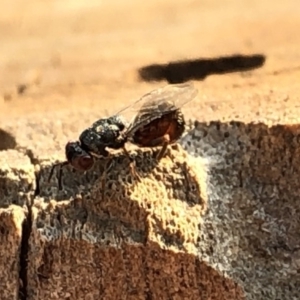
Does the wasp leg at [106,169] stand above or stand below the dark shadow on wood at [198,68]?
below

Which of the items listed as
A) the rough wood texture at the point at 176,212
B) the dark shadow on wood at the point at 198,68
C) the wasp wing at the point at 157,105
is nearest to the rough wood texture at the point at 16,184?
the rough wood texture at the point at 176,212

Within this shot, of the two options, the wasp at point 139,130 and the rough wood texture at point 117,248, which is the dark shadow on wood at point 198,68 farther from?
the rough wood texture at point 117,248

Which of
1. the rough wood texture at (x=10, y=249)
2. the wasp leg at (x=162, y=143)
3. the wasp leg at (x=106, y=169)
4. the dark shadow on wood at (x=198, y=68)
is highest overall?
the dark shadow on wood at (x=198, y=68)

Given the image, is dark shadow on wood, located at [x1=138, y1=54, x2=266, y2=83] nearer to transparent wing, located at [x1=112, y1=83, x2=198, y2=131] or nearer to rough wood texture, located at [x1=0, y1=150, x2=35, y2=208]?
A: transparent wing, located at [x1=112, y1=83, x2=198, y2=131]

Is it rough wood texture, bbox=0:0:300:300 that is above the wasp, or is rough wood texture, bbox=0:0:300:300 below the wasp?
below

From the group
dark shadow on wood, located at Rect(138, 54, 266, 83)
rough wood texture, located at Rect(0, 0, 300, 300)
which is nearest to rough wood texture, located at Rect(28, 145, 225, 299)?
rough wood texture, located at Rect(0, 0, 300, 300)

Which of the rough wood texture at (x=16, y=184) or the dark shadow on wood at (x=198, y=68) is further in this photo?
the dark shadow on wood at (x=198, y=68)

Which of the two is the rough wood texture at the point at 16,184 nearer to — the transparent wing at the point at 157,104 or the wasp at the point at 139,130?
the wasp at the point at 139,130
